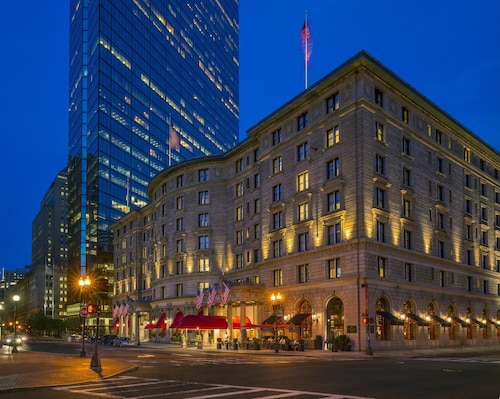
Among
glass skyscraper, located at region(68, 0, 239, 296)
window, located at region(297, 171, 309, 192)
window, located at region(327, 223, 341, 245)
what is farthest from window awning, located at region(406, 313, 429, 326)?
glass skyscraper, located at region(68, 0, 239, 296)

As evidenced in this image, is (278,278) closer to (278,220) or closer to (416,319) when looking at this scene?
(278,220)

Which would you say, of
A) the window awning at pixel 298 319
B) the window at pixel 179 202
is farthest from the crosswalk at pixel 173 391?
the window at pixel 179 202

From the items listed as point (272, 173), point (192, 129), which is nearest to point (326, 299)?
point (272, 173)

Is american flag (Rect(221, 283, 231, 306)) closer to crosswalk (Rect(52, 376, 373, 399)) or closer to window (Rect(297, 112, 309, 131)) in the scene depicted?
window (Rect(297, 112, 309, 131))

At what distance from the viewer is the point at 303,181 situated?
58938 mm

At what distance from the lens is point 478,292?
2665 inches

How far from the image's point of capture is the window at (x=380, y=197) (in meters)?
52.5

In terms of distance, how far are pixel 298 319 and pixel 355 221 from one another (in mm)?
12038

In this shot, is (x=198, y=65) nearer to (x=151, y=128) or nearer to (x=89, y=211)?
(x=151, y=128)

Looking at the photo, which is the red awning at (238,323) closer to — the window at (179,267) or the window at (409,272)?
the window at (409,272)

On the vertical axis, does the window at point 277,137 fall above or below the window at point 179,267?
above

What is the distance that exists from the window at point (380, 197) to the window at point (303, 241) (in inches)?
330

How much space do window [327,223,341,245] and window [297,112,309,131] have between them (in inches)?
496

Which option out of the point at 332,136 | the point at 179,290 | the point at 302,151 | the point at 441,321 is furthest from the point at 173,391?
the point at 179,290
